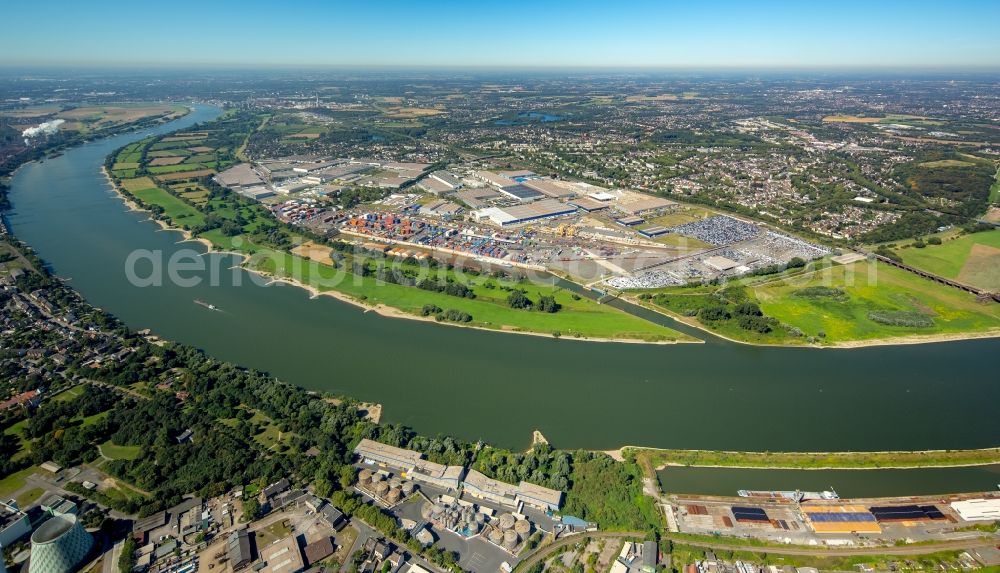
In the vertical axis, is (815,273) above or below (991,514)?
above

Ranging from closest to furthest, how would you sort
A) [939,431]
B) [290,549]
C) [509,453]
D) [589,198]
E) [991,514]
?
[290,549] < [991,514] < [509,453] < [939,431] < [589,198]

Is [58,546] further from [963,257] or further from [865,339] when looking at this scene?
[963,257]

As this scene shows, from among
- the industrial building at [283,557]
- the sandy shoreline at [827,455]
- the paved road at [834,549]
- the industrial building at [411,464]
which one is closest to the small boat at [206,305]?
the industrial building at [411,464]

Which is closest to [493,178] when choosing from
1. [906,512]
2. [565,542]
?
[565,542]

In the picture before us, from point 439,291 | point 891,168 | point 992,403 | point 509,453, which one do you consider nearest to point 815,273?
point 992,403

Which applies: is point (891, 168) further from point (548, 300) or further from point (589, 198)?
point (548, 300)

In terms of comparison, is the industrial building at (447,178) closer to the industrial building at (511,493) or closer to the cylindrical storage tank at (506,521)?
the industrial building at (511,493)

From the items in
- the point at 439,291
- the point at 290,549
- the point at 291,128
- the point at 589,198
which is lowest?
the point at 290,549
